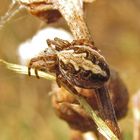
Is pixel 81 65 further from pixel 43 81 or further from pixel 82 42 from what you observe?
pixel 43 81

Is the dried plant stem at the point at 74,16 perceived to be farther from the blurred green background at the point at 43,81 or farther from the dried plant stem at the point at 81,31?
the blurred green background at the point at 43,81

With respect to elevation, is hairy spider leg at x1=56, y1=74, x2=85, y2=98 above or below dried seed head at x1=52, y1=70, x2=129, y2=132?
above

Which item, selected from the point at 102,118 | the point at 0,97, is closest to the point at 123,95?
the point at 102,118

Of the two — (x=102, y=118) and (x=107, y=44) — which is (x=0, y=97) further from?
(x=102, y=118)

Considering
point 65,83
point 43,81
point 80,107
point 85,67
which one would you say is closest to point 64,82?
point 65,83

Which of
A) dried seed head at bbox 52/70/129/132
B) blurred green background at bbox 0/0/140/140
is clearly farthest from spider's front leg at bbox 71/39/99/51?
blurred green background at bbox 0/0/140/140

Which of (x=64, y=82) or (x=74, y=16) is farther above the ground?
(x=74, y=16)

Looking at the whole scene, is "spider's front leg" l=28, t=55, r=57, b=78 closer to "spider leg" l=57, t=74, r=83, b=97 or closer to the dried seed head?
"spider leg" l=57, t=74, r=83, b=97
